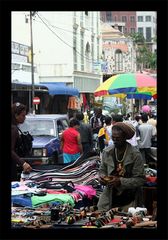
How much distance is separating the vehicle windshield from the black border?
37.6 ft

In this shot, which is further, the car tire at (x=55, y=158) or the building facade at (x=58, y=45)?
the building facade at (x=58, y=45)

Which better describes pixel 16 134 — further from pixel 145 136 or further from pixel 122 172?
pixel 145 136

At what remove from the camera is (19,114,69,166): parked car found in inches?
589

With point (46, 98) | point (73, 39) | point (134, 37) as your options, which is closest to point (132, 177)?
point (46, 98)

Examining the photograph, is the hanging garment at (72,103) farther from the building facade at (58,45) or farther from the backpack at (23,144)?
the backpack at (23,144)

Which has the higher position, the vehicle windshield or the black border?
the black border

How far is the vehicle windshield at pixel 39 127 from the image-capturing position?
15.8 metres

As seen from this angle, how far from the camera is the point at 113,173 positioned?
249 inches

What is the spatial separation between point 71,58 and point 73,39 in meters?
2.32

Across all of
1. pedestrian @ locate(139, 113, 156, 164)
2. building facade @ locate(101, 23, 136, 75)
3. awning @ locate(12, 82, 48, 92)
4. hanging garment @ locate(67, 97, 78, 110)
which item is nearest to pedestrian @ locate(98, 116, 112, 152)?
pedestrian @ locate(139, 113, 156, 164)

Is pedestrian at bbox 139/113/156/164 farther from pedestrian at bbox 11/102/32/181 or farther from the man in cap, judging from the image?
the man in cap
